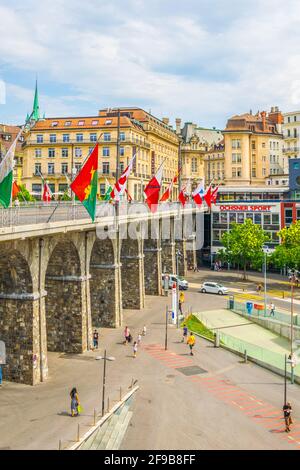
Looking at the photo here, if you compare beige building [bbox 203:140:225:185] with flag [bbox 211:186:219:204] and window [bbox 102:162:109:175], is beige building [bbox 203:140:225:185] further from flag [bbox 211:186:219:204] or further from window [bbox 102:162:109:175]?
flag [bbox 211:186:219:204]

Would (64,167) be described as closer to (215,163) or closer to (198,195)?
(198,195)

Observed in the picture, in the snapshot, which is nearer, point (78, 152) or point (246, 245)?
point (246, 245)

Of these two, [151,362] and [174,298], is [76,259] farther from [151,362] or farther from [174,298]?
[174,298]

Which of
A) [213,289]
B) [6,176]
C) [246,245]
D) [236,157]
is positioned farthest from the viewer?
[236,157]

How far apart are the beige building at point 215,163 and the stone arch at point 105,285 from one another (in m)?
106

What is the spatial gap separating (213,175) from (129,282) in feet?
350

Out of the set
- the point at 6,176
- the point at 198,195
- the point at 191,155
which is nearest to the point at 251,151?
the point at 191,155

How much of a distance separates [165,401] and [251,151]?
98433 millimetres

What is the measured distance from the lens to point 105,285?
46250 mm

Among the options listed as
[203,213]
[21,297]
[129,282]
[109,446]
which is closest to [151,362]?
[21,297]

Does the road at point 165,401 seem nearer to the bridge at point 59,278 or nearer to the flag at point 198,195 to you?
the bridge at point 59,278

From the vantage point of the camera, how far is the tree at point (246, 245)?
234ft

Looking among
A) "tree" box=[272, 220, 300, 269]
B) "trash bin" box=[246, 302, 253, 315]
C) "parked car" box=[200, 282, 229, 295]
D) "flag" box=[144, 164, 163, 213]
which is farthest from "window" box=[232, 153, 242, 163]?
"flag" box=[144, 164, 163, 213]

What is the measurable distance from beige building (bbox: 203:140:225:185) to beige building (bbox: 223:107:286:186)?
92.3 ft
